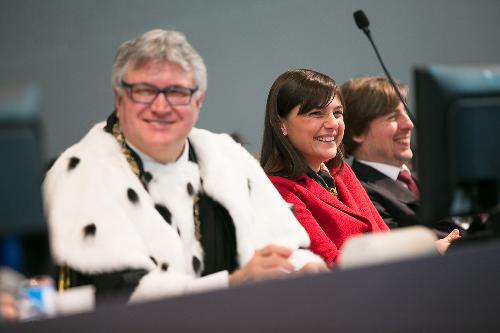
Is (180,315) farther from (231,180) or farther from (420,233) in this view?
(231,180)

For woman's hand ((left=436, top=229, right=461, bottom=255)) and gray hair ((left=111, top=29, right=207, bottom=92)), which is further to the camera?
woman's hand ((left=436, top=229, right=461, bottom=255))

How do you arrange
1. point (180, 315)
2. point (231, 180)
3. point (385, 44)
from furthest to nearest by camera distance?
point (385, 44) < point (231, 180) < point (180, 315)

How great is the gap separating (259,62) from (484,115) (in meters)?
1.76

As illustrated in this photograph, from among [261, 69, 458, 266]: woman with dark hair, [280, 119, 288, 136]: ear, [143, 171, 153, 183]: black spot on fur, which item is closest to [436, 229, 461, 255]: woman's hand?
[261, 69, 458, 266]: woman with dark hair

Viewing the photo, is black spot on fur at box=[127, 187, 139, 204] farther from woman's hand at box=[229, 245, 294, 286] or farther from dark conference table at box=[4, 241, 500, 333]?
dark conference table at box=[4, 241, 500, 333]

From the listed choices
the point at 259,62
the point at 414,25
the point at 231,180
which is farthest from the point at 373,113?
the point at 231,180

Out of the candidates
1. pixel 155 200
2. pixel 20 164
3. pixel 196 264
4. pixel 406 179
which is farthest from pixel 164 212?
pixel 406 179

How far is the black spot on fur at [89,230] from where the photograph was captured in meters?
1.88

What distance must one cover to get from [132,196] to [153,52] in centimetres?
32

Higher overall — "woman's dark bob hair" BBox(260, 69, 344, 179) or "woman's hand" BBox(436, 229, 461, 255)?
"woman's dark bob hair" BBox(260, 69, 344, 179)

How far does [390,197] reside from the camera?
3.15m

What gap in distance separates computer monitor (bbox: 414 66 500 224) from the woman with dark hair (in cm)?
81

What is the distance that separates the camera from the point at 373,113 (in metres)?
3.23

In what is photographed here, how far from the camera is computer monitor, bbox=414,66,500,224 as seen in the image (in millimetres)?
1782
